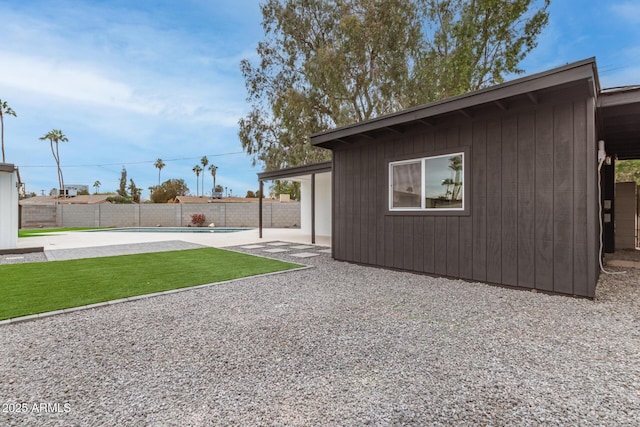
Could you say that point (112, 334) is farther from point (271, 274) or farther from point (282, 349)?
point (271, 274)

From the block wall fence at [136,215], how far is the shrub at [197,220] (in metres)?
0.25

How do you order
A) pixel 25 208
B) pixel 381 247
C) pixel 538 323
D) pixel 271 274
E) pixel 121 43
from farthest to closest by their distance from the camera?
1. pixel 25 208
2. pixel 121 43
3. pixel 381 247
4. pixel 271 274
5. pixel 538 323

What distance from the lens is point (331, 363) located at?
2.30 metres

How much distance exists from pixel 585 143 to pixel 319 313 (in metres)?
3.64

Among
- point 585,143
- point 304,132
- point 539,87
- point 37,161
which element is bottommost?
point 585,143

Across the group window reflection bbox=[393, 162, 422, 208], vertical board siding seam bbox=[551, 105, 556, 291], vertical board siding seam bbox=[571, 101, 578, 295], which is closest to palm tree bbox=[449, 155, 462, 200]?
window reflection bbox=[393, 162, 422, 208]

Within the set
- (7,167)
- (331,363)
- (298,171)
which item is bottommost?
(331,363)

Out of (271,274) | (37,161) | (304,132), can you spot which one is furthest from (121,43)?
(37,161)

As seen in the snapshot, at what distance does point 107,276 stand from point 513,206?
6.30 meters

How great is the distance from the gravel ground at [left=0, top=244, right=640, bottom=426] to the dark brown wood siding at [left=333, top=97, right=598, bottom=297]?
1.68ft

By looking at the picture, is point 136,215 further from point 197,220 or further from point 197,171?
point 197,171

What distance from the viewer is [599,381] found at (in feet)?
6.64

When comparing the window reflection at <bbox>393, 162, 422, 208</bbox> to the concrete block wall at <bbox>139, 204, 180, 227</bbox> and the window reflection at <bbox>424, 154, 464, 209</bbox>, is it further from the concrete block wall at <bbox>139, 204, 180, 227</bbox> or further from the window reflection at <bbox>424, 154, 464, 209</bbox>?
the concrete block wall at <bbox>139, 204, 180, 227</bbox>

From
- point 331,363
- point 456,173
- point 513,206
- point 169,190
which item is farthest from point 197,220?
point 169,190
